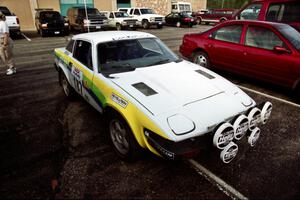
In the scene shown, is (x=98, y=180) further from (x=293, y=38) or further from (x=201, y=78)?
(x=293, y=38)

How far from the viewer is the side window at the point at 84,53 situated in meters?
3.71

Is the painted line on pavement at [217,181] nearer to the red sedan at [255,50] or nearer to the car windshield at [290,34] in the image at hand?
the red sedan at [255,50]

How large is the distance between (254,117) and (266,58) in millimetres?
2857

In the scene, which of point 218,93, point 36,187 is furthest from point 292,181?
point 36,187

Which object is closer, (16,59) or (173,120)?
(173,120)

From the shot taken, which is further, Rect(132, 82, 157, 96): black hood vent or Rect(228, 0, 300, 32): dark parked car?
Rect(228, 0, 300, 32): dark parked car

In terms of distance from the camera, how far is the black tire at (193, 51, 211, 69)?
642 cm

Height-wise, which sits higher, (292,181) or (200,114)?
(200,114)

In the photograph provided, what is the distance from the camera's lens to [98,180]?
2756mm

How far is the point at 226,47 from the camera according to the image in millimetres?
5770

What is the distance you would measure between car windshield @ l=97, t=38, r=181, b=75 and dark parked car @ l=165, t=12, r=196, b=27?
733 inches

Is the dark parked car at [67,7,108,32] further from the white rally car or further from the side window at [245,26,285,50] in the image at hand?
the white rally car

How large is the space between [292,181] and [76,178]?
108 inches

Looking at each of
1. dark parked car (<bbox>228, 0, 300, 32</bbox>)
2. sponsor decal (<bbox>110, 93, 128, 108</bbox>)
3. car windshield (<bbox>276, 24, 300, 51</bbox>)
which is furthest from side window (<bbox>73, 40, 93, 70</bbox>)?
dark parked car (<bbox>228, 0, 300, 32</bbox>)
